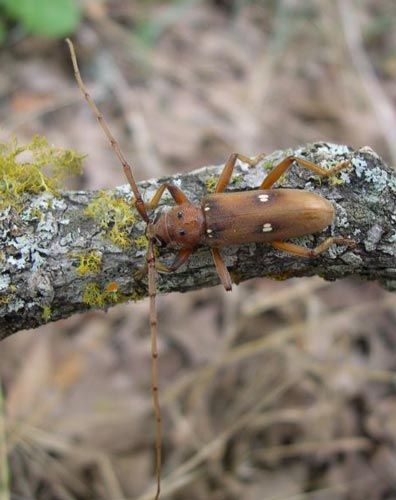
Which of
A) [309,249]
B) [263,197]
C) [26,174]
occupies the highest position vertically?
[26,174]

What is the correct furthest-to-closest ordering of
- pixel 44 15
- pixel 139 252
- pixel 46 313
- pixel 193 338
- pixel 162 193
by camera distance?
pixel 44 15
pixel 193 338
pixel 162 193
pixel 139 252
pixel 46 313

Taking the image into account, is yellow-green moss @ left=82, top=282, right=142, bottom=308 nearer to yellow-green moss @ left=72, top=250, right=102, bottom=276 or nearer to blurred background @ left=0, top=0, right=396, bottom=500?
yellow-green moss @ left=72, top=250, right=102, bottom=276

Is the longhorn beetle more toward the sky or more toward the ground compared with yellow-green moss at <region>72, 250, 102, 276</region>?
more toward the sky

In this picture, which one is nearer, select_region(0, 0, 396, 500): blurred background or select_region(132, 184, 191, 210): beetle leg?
select_region(132, 184, 191, 210): beetle leg

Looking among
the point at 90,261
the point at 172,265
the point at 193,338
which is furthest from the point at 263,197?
the point at 193,338

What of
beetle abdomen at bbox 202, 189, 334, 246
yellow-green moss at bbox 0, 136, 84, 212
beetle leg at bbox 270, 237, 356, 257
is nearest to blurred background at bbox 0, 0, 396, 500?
yellow-green moss at bbox 0, 136, 84, 212

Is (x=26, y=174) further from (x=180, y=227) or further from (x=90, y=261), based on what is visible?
(x=180, y=227)

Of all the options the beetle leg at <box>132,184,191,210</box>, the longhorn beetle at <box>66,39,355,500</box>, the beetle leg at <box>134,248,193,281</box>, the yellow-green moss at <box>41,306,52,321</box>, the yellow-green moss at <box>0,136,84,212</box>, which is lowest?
the yellow-green moss at <box>41,306,52,321</box>
